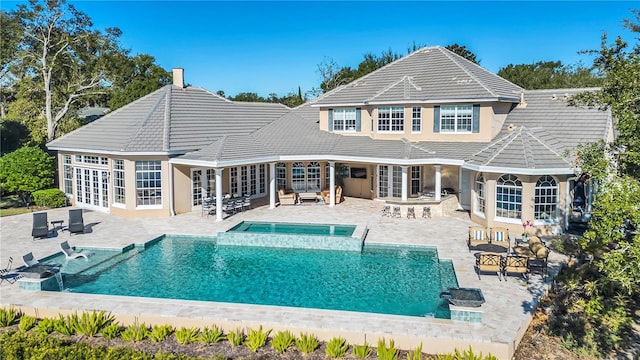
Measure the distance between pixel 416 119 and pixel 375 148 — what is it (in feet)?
10.6

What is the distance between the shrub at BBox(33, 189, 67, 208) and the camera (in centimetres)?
2669

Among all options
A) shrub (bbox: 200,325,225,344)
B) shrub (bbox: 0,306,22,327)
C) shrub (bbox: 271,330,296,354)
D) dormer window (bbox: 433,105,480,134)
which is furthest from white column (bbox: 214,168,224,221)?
shrub (bbox: 271,330,296,354)

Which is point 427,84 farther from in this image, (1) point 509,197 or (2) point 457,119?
(1) point 509,197

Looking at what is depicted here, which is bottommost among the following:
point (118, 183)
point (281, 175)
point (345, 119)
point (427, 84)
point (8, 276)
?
point (8, 276)

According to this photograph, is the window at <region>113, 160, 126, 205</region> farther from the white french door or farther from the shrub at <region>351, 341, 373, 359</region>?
the shrub at <region>351, 341, 373, 359</region>

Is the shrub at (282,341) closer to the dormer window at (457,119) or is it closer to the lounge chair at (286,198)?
the lounge chair at (286,198)

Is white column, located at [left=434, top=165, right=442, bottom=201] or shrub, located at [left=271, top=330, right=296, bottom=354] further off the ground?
white column, located at [left=434, top=165, right=442, bottom=201]

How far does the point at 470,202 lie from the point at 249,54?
28293 mm

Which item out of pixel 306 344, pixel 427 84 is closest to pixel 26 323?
pixel 306 344

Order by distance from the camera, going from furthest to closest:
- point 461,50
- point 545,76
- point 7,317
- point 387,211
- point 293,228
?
1. point 545,76
2. point 461,50
3. point 387,211
4. point 293,228
5. point 7,317

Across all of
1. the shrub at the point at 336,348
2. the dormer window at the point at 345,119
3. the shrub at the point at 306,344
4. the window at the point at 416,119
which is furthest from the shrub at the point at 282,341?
the dormer window at the point at 345,119

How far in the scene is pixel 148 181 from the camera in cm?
2423

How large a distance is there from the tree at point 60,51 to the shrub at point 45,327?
31.7 meters

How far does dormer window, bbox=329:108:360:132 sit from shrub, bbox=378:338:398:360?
827 inches
